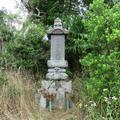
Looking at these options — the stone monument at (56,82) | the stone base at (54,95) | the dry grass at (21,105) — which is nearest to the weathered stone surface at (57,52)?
the stone monument at (56,82)

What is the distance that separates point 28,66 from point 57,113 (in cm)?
281

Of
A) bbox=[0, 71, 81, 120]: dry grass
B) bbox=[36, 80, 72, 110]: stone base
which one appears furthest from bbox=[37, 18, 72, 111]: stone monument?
bbox=[0, 71, 81, 120]: dry grass

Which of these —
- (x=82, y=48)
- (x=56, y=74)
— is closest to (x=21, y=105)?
(x=56, y=74)

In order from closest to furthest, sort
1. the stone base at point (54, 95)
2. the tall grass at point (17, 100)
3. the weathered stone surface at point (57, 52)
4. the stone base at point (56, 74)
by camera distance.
Answer: the tall grass at point (17, 100) → the stone base at point (54, 95) → the stone base at point (56, 74) → the weathered stone surface at point (57, 52)

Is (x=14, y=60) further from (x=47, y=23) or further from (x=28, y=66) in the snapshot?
A: (x=47, y=23)

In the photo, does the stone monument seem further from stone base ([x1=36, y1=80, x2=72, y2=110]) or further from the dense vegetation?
the dense vegetation

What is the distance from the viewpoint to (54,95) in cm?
798

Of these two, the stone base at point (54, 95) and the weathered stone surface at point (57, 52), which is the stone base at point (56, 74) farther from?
the stone base at point (54, 95)

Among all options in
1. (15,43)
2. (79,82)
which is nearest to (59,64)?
(79,82)

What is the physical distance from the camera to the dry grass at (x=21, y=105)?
6.23m

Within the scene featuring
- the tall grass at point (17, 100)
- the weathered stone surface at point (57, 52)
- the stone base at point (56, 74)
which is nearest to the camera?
the tall grass at point (17, 100)

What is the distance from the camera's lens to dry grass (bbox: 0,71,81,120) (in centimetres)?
623

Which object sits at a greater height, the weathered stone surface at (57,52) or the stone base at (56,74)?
the weathered stone surface at (57,52)

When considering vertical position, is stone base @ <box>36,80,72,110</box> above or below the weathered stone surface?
below
